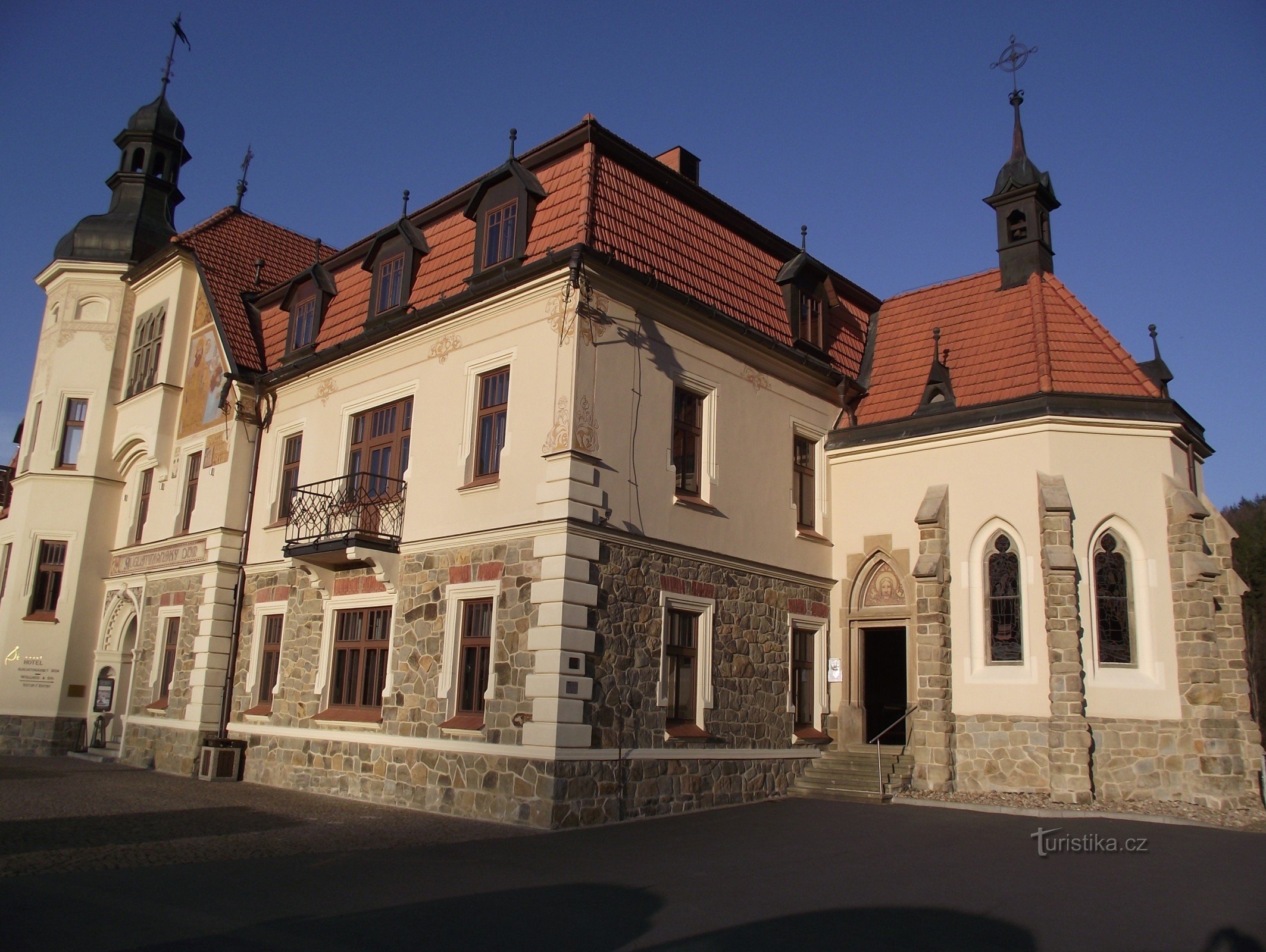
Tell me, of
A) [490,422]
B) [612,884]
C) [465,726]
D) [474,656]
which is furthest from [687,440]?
[612,884]

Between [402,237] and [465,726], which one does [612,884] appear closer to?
[465,726]

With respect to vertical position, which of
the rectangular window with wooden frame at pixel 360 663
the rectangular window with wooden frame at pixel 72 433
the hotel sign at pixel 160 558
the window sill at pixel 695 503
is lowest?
the rectangular window with wooden frame at pixel 360 663

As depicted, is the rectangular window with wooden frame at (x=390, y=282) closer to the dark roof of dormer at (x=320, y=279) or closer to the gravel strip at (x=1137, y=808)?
the dark roof of dormer at (x=320, y=279)

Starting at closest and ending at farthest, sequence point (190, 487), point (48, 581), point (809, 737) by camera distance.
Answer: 1. point (809, 737)
2. point (190, 487)
3. point (48, 581)

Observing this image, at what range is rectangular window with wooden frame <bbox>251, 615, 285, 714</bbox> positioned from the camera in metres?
18.7

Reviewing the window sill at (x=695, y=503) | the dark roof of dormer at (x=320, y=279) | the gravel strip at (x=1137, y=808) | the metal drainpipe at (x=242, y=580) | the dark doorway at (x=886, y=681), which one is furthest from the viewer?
the dark doorway at (x=886, y=681)

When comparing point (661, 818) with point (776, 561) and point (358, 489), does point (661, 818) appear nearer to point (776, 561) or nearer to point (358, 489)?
point (776, 561)

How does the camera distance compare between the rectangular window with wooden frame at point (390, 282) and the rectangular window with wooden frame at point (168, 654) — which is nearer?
the rectangular window with wooden frame at point (390, 282)

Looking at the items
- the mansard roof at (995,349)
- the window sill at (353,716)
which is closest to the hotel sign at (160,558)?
the window sill at (353,716)

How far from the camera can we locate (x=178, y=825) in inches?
483

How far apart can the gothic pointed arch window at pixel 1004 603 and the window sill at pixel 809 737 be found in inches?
124

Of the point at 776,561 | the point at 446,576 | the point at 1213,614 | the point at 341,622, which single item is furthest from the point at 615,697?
the point at 1213,614

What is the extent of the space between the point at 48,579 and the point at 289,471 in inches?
334

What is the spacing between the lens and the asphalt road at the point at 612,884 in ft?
23.7
